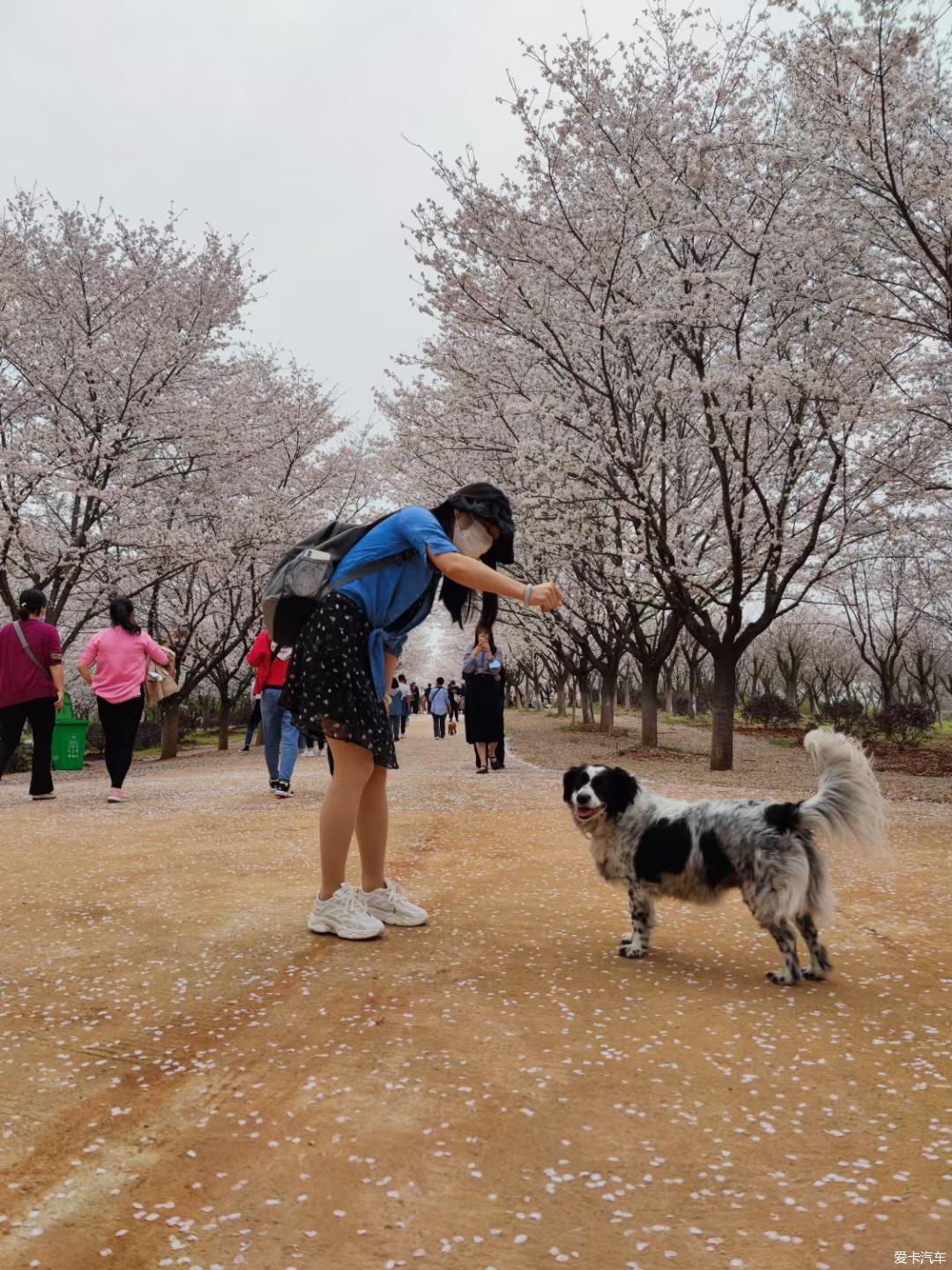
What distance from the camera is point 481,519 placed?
377cm

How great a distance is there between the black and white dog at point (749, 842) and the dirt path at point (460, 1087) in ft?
0.76

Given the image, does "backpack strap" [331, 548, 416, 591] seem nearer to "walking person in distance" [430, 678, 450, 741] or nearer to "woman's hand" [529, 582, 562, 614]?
"woman's hand" [529, 582, 562, 614]

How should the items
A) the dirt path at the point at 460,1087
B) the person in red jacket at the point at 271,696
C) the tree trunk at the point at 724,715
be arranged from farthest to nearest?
the tree trunk at the point at 724,715 → the person in red jacket at the point at 271,696 → the dirt path at the point at 460,1087

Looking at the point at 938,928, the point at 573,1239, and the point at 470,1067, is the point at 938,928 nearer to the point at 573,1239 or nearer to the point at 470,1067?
the point at 470,1067

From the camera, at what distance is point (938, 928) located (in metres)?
4.06

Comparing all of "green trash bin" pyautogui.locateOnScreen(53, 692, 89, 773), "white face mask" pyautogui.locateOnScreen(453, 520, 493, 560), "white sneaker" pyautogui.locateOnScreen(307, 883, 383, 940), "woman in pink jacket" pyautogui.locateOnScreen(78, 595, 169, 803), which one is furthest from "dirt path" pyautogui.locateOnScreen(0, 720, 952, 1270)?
"green trash bin" pyautogui.locateOnScreen(53, 692, 89, 773)

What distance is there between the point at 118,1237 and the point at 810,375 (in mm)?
10630

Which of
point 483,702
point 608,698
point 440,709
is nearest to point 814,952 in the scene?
point 483,702

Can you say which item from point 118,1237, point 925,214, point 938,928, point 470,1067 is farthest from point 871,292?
point 118,1237

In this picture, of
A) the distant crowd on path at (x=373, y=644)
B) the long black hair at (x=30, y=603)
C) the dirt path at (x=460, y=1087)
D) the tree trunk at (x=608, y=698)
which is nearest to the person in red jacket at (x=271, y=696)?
the long black hair at (x=30, y=603)

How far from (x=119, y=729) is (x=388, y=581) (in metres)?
6.19

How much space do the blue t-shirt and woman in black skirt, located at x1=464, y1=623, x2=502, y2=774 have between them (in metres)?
7.05

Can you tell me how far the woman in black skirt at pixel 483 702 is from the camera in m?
11.4

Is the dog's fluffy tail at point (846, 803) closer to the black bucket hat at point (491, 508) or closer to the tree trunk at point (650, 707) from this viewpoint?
the black bucket hat at point (491, 508)
